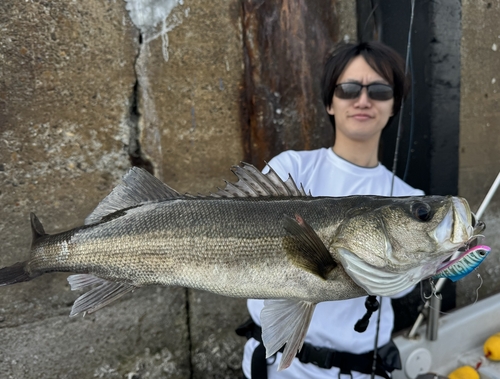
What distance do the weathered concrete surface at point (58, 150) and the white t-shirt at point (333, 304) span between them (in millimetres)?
1174

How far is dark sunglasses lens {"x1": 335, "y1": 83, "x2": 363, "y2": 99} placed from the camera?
2.04 metres

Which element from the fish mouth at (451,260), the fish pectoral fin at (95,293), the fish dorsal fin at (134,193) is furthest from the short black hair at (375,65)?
the fish pectoral fin at (95,293)

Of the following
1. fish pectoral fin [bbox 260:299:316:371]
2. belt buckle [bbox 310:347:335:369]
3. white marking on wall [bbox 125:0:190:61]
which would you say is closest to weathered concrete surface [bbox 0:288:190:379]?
belt buckle [bbox 310:347:335:369]

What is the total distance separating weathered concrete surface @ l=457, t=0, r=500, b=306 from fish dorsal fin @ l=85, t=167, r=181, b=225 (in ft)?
9.22

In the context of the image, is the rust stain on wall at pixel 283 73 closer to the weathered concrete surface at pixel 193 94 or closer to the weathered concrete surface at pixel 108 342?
Answer: the weathered concrete surface at pixel 193 94

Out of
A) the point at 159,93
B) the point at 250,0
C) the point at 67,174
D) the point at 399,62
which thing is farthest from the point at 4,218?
the point at 399,62

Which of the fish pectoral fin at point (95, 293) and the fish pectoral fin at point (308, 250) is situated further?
the fish pectoral fin at point (95, 293)

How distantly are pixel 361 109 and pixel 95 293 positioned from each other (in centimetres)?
161

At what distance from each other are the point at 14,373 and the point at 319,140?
270cm

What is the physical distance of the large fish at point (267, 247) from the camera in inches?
56.4

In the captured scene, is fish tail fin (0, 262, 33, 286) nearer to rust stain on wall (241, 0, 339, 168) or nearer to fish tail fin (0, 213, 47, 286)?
fish tail fin (0, 213, 47, 286)

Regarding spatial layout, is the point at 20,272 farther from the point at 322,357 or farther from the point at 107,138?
the point at 322,357

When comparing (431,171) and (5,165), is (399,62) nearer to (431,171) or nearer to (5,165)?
(431,171)

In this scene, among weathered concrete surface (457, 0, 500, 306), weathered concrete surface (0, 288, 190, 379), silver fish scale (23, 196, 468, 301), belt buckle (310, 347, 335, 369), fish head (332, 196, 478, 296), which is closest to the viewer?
fish head (332, 196, 478, 296)
